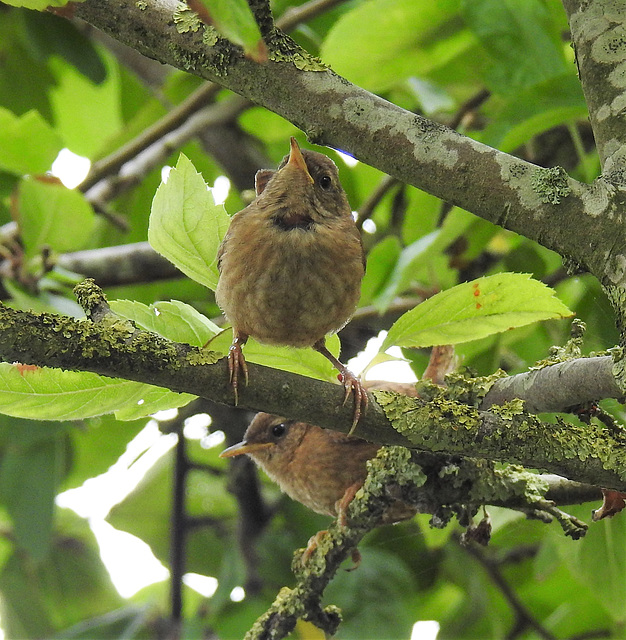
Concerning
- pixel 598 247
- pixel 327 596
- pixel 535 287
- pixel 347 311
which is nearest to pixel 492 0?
pixel 347 311

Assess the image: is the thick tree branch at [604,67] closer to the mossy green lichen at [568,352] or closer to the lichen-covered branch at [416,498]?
the mossy green lichen at [568,352]

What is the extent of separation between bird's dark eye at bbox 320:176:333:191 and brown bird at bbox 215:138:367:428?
0.05 meters

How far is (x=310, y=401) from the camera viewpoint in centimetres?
129

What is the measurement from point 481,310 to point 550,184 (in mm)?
388

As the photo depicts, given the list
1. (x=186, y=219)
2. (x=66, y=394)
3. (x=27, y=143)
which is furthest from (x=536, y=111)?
(x=66, y=394)

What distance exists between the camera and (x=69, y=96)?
4.50 meters

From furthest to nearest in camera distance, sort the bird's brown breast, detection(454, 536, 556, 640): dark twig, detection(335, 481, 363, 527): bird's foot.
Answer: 1. detection(454, 536, 556, 640): dark twig
2. the bird's brown breast
3. detection(335, 481, 363, 527): bird's foot

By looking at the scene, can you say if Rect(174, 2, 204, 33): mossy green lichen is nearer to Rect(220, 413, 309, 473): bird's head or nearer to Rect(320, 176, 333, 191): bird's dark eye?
Rect(320, 176, 333, 191): bird's dark eye

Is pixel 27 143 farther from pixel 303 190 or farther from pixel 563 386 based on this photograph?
pixel 563 386

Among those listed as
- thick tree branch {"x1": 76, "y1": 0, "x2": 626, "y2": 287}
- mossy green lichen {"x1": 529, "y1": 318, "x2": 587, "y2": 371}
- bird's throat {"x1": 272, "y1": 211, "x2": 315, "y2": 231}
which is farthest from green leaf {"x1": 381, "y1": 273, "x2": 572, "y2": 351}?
bird's throat {"x1": 272, "y1": 211, "x2": 315, "y2": 231}

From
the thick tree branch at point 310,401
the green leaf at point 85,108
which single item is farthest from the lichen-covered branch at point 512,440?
the green leaf at point 85,108

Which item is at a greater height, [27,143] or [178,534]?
[27,143]

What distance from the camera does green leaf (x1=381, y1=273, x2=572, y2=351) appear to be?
154 cm

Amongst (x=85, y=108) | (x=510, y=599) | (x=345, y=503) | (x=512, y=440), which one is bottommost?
(x=510, y=599)
